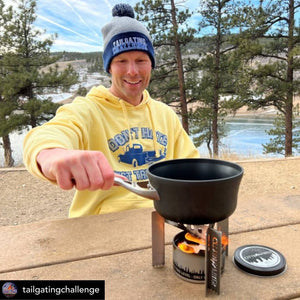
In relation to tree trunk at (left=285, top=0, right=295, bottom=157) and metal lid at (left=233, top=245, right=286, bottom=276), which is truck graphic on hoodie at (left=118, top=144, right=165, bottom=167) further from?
tree trunk at (left=285, top=0, right=295, bottom=157)

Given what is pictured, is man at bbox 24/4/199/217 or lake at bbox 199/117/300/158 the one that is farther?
lake at bbox 199/117/300/158

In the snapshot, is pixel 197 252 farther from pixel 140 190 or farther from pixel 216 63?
pixel 216 63

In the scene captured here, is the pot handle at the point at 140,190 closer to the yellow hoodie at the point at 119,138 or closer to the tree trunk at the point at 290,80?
the yellow hoodie at the point at 119,138

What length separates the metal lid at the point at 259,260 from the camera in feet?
2.46

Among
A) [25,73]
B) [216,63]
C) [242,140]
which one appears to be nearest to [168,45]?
[216,63]

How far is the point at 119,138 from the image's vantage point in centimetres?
134

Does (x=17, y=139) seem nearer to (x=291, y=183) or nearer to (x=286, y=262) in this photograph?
(x=291, y=183)

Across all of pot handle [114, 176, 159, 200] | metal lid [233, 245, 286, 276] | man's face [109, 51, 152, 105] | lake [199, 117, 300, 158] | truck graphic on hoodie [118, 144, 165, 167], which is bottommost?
lake [199, 117, 300, 158]

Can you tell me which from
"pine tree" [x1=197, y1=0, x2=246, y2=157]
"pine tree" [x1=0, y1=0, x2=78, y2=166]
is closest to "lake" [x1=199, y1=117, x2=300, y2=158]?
"pine tree" [x1=197, y1=0, x2=246, y2=157]

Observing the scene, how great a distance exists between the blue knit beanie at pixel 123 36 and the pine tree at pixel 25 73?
7397mm

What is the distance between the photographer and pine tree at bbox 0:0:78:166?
27.8 ft

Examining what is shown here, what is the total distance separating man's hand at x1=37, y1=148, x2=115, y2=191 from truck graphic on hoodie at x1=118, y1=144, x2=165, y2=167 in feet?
2.30

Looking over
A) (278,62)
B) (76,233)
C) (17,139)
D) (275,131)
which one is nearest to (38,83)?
(17,139)

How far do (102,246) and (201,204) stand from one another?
0.43 m
